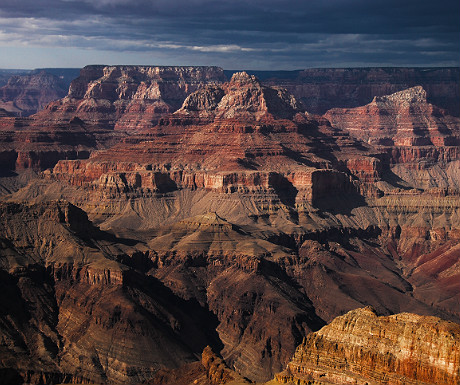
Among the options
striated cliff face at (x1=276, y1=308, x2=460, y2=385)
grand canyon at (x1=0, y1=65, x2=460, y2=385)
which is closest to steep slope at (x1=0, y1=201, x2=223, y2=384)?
grand canyon at (x1=0, y1=65, x2=460, y2=385)

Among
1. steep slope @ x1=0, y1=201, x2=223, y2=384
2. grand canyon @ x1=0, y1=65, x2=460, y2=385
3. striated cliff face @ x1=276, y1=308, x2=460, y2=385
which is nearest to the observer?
striated cliff face @ x1=276, y1=308, x2=460, y2=385

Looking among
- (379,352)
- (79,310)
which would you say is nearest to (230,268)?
(79,310)

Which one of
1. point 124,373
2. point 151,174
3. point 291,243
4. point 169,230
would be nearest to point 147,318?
point 124,373

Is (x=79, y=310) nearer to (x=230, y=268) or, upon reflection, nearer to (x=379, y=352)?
(x=230, y=268)

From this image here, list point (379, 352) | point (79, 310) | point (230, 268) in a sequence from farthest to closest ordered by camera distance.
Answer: point (230, 268), point (79, 310), point (379, 352)

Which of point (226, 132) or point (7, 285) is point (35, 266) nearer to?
point (7, 285)

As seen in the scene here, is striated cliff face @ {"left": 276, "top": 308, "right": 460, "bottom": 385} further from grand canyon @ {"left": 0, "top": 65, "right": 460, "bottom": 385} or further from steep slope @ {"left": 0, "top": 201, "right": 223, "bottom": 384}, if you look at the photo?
steep slope @ {"left": 0, "top": 201, "right": 223, "bottom": 384}

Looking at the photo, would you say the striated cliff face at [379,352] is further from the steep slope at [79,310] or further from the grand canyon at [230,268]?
the steep slope at [79,310]
